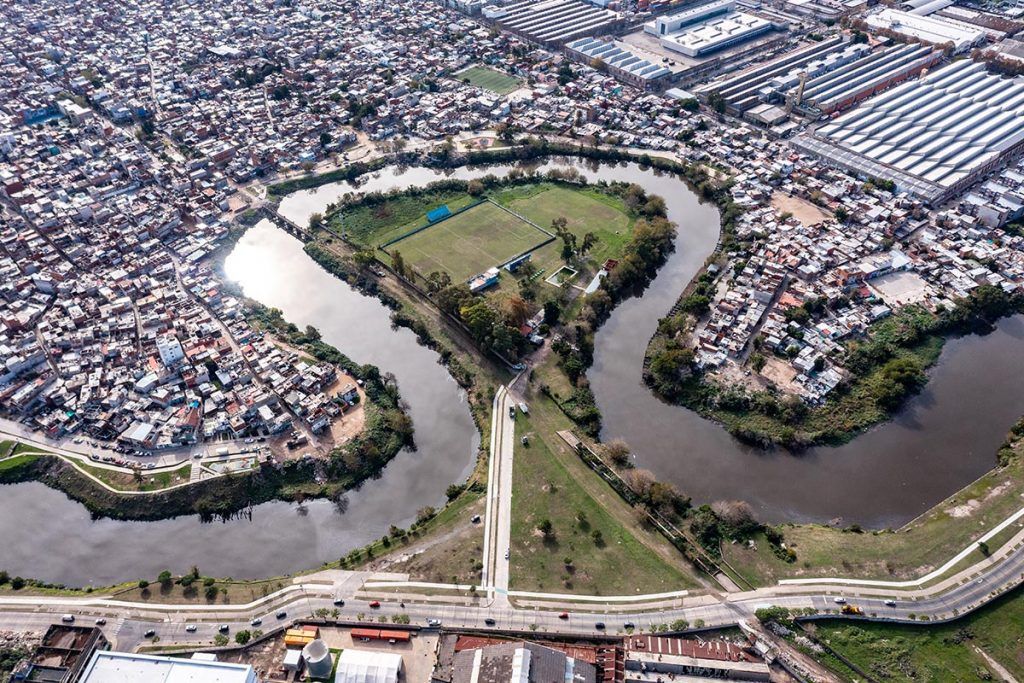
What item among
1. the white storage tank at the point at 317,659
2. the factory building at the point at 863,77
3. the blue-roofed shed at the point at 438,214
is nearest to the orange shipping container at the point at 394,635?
the white storage tank at the point at 317,659

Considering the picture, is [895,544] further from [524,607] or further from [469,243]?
[469,243]

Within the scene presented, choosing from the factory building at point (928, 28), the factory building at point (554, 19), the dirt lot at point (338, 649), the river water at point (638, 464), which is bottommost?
the river water at point (638, 464)

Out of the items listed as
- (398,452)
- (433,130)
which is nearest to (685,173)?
(433,130)

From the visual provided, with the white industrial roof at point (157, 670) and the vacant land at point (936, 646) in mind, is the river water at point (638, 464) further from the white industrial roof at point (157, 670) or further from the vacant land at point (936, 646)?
the vacant land at point (936, 646)

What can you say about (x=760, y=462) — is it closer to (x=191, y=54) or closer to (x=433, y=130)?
(x=433, y=130)

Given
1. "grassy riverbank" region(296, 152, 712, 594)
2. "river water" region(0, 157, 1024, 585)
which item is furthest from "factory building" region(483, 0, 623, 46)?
"river water" region(0, 157, 1024, 585)

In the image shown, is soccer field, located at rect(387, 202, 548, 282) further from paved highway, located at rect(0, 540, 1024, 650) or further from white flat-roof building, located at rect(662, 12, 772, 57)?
white flat-roof building, located at rect(662, 12, 772, 57)
